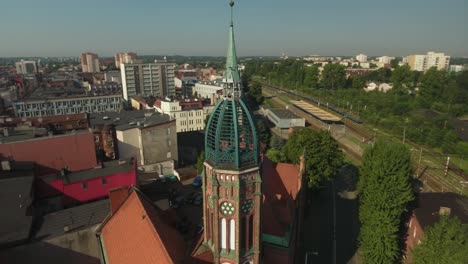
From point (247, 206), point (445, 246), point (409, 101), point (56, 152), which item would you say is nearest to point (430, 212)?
point (445, 246)

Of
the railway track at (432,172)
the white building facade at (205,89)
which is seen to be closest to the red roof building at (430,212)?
the railway track at (432,172)

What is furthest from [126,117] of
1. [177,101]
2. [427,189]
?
[427,189]

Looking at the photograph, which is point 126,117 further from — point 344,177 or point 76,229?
point 344,177

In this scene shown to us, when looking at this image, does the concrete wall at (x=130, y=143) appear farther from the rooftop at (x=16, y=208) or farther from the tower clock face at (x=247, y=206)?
the tower clock face at (x=247, y=206)

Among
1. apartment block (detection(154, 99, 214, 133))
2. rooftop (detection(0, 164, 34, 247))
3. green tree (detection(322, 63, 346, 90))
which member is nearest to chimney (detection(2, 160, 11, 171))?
rooftop (detection(0, 164, 34, 247))

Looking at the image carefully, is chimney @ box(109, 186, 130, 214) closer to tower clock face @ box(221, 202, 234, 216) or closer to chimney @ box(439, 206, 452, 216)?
tower clock face @ box(221, 202, 234, 216)
